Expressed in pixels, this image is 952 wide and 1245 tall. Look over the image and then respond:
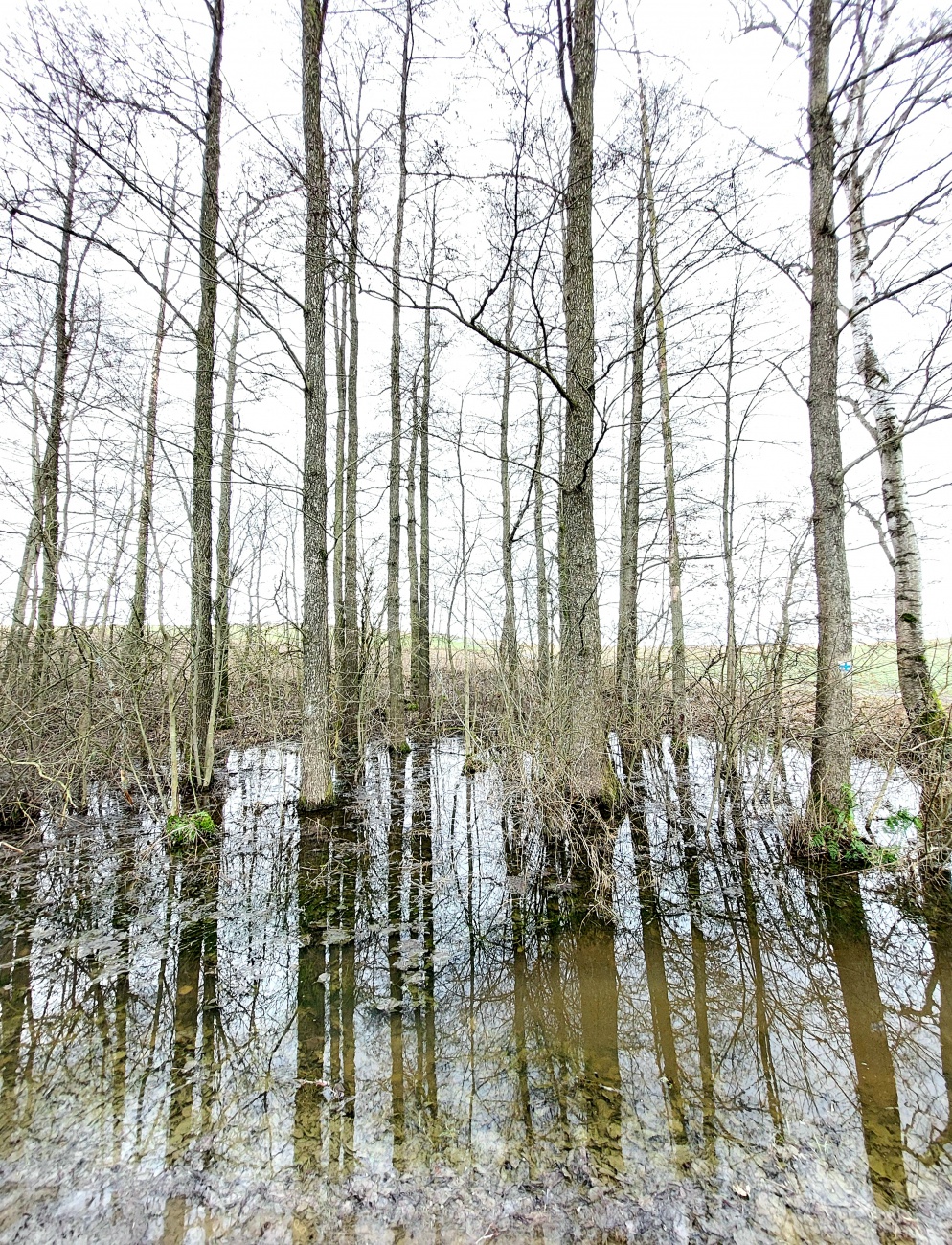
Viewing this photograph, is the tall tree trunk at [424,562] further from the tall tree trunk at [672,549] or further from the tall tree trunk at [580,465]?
the tall tree trunk at [580,465]

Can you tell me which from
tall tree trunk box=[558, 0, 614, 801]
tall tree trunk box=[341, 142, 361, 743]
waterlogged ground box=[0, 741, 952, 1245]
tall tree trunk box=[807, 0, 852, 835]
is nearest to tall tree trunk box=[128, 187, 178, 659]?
waterlogged ground box=[0, 741, 952, 1245]

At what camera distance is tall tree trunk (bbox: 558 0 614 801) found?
5301 mm

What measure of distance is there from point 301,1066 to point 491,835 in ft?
10.9

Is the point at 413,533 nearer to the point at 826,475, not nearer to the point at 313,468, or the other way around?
the point at 313,468

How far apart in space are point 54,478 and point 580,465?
6.30m

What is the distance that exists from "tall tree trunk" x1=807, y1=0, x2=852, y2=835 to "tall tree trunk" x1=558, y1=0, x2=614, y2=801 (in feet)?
6.43

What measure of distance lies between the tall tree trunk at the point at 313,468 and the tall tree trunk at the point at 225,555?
781 millimetres

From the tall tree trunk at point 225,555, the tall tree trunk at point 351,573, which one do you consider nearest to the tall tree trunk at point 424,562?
the tall tree trunk at point 351,573

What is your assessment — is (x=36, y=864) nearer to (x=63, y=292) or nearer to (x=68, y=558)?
(x=68, y=558)

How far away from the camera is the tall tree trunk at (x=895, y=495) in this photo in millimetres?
5539

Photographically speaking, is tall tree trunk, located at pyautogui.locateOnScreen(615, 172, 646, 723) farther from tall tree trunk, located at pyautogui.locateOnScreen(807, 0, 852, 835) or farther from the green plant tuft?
the green plant tuft

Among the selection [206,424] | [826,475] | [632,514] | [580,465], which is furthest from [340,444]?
[826,475]

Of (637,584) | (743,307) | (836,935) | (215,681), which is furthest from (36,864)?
(743,307)

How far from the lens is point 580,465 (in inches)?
215
